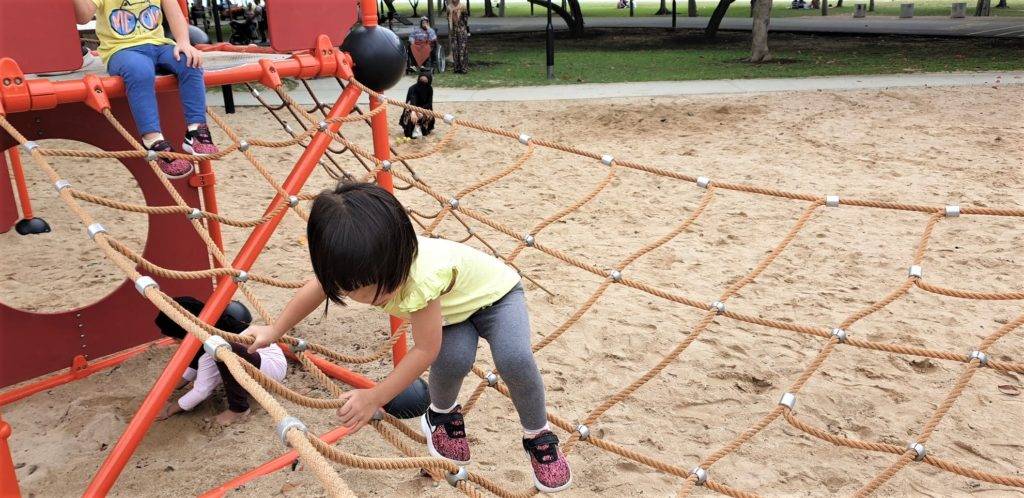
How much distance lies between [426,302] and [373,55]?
154cm

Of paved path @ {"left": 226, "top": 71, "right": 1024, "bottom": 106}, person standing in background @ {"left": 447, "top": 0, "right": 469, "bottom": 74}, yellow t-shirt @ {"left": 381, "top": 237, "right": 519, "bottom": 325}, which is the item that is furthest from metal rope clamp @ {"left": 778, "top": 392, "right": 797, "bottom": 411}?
person standing in background @ {"left": 447, "top": 0, "right": 469, "bottom": 74}

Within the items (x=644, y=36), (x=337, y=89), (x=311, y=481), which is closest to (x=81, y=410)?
(x=311, y=481)

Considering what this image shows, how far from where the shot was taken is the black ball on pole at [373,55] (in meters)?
2.80

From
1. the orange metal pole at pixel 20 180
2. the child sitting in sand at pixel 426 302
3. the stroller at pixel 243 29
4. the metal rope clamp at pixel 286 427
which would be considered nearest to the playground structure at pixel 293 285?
the metal rope clamp at pixel 286 427

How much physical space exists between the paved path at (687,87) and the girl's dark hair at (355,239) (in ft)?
22.8

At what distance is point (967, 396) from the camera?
2859mm

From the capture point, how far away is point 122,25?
94.6 inches

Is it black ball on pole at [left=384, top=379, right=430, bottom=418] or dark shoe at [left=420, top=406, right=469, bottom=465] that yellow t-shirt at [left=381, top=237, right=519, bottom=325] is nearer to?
dark shoe at [left=420, top=406, right=469, bottom=465]

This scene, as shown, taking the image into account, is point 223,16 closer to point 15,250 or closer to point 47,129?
point 15,250

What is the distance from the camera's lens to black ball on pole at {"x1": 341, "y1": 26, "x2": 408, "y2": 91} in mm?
2797

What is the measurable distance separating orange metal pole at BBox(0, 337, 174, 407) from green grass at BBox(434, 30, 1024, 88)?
6.73 m

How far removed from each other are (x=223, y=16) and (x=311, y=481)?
891 inches

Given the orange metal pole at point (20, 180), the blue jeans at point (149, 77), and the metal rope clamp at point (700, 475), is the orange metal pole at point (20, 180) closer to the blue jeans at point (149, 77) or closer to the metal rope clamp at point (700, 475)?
the blue jeans at point (149, 77)

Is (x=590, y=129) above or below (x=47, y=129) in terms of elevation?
below
